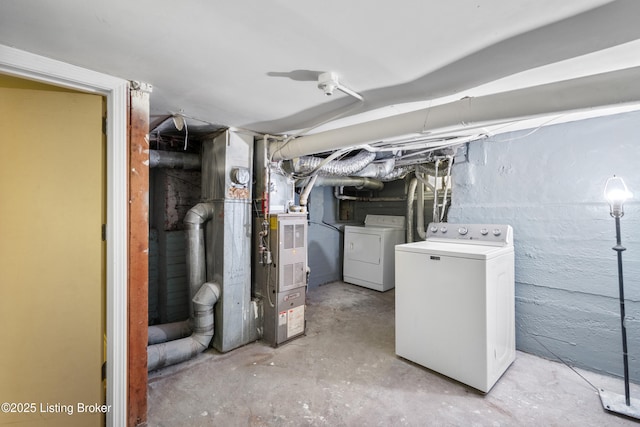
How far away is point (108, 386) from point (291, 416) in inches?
39.8

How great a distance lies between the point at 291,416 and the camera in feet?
5.35

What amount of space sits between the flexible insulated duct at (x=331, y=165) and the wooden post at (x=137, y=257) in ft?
4.24

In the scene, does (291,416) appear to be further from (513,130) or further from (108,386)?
(513,130)

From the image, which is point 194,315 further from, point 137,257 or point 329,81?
point 329,81

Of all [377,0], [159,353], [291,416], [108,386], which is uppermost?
[377,0]

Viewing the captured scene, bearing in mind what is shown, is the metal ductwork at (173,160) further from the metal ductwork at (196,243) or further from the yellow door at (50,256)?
the yellow door at (50,256)

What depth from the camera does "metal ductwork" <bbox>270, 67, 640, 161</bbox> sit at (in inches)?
45.1

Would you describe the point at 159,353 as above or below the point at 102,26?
below

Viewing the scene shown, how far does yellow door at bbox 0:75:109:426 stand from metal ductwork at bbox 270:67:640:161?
1.51 m

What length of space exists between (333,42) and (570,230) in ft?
7.64

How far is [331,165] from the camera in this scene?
2.83 metres

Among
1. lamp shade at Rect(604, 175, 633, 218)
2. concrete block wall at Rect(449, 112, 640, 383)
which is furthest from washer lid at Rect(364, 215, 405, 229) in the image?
lamp shade at Rect(604, 175, 633, 218)

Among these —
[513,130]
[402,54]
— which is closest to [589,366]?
[513,130]

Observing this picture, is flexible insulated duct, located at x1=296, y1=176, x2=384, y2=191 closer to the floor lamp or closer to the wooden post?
the wooden post
